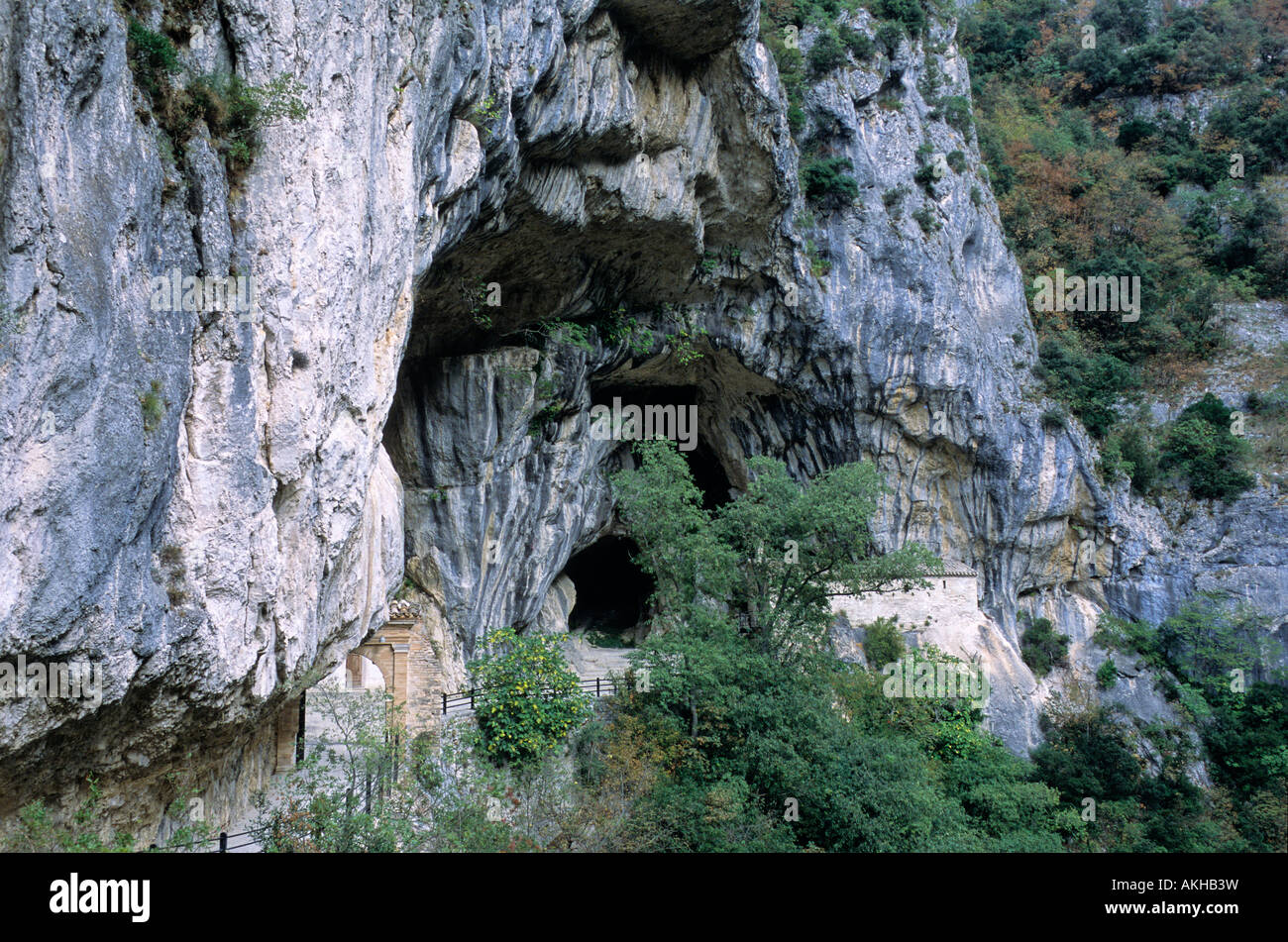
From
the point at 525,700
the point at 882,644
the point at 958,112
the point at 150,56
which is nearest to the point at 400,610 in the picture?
the point at 525,700

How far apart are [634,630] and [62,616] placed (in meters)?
22.0

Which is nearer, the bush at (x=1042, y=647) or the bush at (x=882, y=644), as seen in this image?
the bush at (x=882, y=644)

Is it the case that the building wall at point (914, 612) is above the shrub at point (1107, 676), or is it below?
above

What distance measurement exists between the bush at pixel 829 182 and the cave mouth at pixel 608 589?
12.0m

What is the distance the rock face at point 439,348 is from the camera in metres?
6.00

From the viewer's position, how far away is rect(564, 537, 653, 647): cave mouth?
28078 mm

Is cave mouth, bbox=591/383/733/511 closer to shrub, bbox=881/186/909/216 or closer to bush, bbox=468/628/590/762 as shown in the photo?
shrub, bbox=881/186/909/216

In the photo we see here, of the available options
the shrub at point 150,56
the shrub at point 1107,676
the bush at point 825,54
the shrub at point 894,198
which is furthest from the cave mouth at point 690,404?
the shrub at point 150,56

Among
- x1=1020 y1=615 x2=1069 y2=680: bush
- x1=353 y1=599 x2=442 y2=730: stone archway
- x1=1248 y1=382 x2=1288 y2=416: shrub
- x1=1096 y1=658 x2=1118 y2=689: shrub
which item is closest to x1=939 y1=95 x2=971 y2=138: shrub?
x1=1248 y1=382 x2=1288 y2=416: shrub

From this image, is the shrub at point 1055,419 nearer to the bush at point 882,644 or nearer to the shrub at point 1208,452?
the shrub at point 1208,452

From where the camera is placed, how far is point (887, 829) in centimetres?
1438

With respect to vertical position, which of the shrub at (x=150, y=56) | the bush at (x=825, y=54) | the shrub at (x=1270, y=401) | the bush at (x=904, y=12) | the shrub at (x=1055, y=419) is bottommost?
the shrub at (x=1055, y=419)

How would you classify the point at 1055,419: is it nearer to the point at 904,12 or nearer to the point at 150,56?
the point at 904,12
